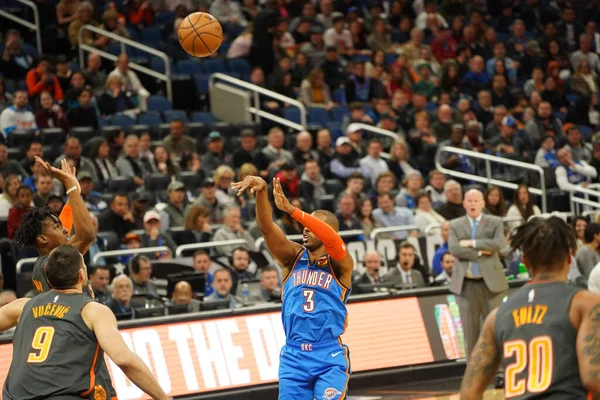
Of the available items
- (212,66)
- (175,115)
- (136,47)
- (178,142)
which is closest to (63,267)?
(178,142)

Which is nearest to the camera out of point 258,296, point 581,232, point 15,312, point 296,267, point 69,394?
point 69,394

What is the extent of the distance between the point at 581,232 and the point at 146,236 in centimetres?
587

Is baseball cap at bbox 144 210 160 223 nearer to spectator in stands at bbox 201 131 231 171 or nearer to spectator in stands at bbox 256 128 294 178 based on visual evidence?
spectator in stands at bbox 201 131 231 171

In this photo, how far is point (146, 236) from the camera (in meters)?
13.9

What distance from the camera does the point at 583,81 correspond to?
22391mm

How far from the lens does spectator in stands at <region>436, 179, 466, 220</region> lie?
15.6 metres

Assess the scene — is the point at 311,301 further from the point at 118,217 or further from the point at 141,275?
the point at 118,217

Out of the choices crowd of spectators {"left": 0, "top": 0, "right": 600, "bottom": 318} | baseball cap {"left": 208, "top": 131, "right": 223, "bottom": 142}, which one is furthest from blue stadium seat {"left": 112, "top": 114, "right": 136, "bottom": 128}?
baseball cap {"left": 208, "top": 131, "right": 223, "bottom": 142}

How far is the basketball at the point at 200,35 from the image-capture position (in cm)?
1061

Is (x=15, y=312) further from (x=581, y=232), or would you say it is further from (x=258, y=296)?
(x=581, y=232)

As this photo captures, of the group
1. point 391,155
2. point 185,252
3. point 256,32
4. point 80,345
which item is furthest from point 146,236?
point 80,345

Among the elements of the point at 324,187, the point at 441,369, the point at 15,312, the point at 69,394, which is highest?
the point at 324,187

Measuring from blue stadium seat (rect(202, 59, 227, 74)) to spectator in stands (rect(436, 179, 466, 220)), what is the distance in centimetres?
561

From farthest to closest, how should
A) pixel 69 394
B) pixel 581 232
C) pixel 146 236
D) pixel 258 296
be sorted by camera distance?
pixel 581 232 < pixel 146 236 < pixel 258 296 < pixel 69 394
